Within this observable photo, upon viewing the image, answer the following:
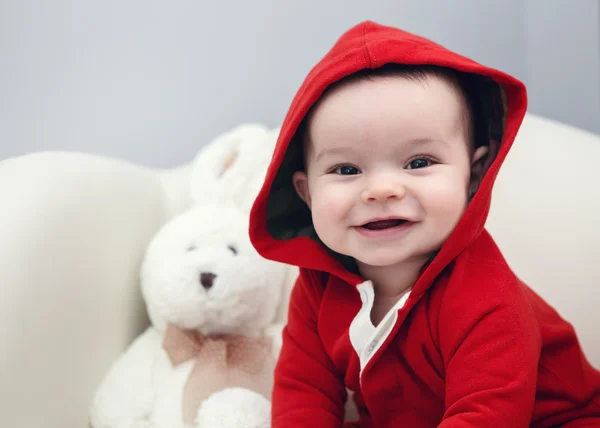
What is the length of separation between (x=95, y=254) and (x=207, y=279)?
179 millimetres

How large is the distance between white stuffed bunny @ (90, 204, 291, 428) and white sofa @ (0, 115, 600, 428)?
5 centimetres

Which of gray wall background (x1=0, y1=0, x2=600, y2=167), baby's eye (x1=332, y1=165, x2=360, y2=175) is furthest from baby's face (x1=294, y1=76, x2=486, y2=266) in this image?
gray wall background (x1=0, y1=0, x2=600, y2=167)

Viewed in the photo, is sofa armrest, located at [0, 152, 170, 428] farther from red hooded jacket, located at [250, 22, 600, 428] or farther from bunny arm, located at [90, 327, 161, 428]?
red hooded jacket, located at [250, 22, 600, 428]

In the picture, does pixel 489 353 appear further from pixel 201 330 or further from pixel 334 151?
pixel 201 330

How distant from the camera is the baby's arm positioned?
2.41ft

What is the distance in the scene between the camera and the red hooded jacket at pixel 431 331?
24.0 inches

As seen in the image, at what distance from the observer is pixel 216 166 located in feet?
3.42

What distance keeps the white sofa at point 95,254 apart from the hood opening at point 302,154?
234 mm

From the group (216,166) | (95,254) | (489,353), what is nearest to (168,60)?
(216,166)

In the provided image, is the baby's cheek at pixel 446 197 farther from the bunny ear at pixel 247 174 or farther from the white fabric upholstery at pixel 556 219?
the bunny ear at pixel 247 174

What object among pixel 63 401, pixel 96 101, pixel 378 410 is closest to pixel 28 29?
pixel 96 101

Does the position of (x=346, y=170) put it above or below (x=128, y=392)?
above

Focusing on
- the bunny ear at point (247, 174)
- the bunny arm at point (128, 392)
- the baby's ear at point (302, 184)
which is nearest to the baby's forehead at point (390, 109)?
the baby's ear at point (302, 184)

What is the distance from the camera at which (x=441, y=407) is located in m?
0.70
